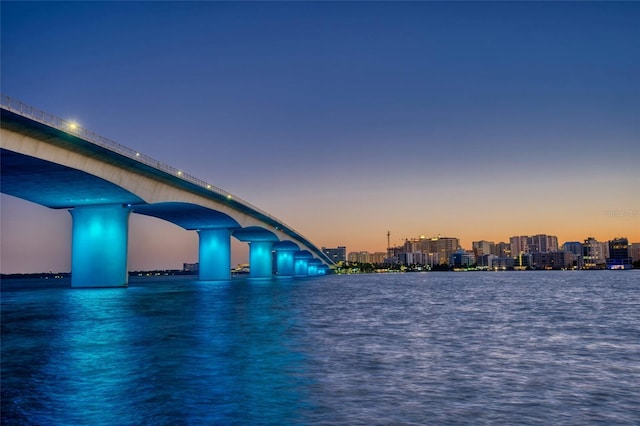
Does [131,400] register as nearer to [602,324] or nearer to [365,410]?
[365,410]

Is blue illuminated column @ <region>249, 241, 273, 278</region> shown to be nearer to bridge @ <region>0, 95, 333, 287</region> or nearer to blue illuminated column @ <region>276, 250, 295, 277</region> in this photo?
blue illuminated column @ <region>276, 250, 295, 277</region>

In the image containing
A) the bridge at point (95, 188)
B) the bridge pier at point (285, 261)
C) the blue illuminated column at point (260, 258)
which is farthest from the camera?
the bridge pier at point (285, 261)

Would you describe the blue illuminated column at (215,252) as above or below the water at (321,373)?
above

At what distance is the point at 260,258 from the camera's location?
134m

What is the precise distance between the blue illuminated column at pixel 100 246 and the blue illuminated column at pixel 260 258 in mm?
72239

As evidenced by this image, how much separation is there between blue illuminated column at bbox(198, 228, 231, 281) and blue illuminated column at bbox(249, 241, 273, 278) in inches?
1264

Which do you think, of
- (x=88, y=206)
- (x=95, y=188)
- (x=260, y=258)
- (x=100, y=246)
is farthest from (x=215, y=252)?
(x=95, y=188)

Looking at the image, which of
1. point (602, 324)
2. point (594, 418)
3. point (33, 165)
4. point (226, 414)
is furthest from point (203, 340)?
point (33, 165)

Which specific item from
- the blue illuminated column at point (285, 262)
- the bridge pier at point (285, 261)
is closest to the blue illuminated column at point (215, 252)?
the bridge pier at point (285, 261)

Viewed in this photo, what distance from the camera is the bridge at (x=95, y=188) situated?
39688mm

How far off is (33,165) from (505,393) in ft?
138

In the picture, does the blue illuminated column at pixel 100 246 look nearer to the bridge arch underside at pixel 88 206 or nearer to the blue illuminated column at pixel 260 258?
the bridge arch underside at pixel 88 206

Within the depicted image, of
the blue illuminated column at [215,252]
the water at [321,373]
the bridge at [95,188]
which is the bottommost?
the water at [321,373]

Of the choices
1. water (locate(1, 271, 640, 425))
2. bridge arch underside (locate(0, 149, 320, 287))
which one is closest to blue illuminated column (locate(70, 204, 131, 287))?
bridge arch underside (locate(0, 149, 320, 287))
